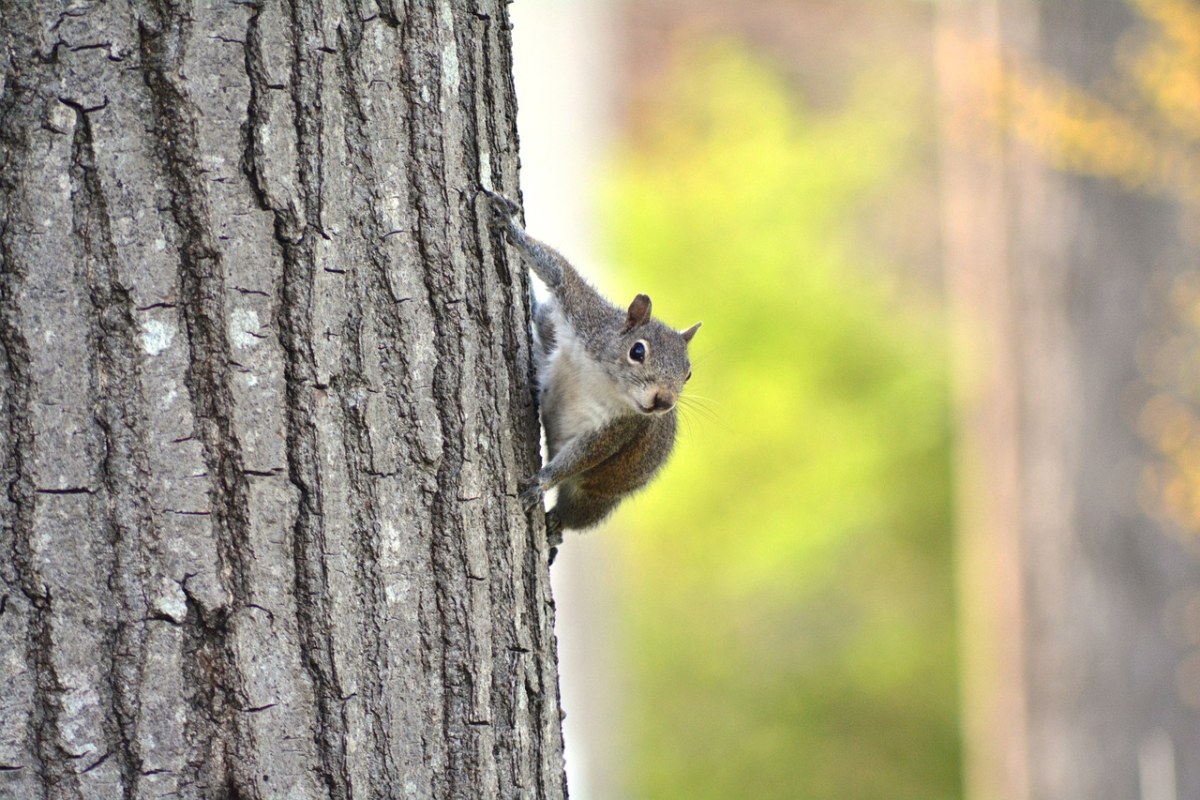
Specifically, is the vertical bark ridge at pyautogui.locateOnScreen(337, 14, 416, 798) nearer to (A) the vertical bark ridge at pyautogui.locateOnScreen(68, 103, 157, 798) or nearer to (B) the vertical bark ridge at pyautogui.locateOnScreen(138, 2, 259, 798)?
(B) the vertical bark ridge at pyautogui.locateOnScreen(138, 2, 259, 798)

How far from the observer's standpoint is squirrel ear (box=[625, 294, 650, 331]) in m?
2.77

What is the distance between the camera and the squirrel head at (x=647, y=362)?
2580 mm

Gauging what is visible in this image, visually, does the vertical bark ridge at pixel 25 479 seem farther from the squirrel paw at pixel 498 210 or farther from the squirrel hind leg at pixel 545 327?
the squirrel hind leg at pixel 545 327

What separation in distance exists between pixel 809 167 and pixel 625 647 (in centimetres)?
391

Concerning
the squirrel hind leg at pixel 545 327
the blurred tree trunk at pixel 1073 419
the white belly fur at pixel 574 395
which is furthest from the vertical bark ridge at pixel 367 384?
the blurred tree trunk at pixel 1073 419

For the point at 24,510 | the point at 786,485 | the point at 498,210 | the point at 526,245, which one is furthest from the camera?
the point at 786,485

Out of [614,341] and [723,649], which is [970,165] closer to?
[614,341]

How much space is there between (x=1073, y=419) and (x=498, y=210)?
13.7 feet

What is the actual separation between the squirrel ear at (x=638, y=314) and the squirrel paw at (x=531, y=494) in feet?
2.59

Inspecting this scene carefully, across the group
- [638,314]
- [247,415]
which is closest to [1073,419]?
[638,314]

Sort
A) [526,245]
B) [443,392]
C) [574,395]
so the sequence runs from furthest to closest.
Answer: [574,395]
[526,245]
[443,392]

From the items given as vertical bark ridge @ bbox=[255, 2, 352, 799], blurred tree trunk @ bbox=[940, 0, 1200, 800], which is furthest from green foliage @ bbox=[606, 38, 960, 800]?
vertical bark ridge @ bbox=[255, 2, 352, 799]

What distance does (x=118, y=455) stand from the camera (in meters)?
1.59

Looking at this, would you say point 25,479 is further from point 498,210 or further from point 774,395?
point 774,395
